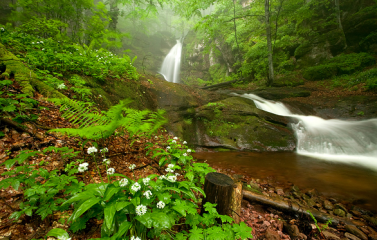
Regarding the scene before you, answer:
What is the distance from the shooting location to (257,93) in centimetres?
1184

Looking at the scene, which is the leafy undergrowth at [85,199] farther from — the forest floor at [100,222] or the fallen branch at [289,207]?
the fallen branch at [289,207]

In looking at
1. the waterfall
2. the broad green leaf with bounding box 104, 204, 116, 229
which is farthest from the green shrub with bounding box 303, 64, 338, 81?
the waterfall

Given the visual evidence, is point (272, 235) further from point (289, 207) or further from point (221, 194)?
point (221, 194)

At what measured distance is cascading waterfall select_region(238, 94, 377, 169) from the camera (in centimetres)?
591

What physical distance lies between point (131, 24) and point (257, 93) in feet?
99.4

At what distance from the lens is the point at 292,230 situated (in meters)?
2.35

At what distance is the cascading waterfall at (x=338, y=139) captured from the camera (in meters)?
5.91

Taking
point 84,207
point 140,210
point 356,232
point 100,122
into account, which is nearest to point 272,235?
point 356,232

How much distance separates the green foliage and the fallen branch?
13542 mm

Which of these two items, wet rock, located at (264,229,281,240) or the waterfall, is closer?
wet rock, located at (264,229,281,240)

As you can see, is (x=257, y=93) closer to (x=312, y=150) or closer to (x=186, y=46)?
(x=312, y=150)

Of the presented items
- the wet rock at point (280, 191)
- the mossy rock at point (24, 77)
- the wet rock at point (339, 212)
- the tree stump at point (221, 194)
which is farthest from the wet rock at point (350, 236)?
the mossy rock at point (24, 77)

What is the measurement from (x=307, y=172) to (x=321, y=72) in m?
11.5

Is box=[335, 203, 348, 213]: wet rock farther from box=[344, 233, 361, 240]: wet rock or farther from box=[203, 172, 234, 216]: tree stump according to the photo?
box=[203, 172, 234, 216]: tree stump
